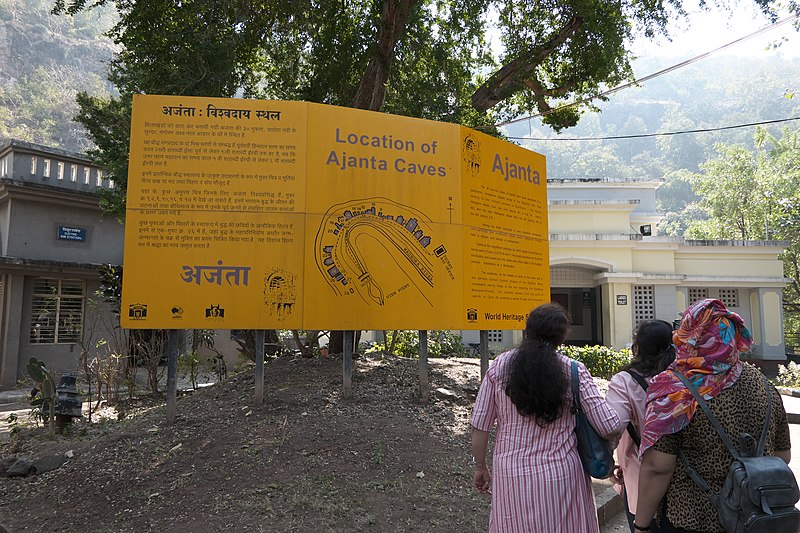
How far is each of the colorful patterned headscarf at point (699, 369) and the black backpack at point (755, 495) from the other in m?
0.17

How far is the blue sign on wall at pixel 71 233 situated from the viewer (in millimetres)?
14156

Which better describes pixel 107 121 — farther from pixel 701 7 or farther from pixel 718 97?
pixel 718 97

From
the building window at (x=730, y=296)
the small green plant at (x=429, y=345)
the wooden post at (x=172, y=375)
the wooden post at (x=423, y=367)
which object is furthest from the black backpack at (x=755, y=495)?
the building window at (x=730, y=296)

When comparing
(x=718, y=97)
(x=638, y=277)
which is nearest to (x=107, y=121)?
(x=638, y=277)

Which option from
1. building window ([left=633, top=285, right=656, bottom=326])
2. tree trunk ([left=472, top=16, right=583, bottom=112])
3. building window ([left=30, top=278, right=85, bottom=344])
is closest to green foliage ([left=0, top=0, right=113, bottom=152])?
building window ([left=30, top=278, right=85, bottom=344])

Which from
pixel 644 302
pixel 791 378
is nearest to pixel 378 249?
pixel 791 378

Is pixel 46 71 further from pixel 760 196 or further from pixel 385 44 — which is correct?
pixel 760 196

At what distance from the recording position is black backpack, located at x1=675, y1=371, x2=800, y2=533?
1944 millimetres

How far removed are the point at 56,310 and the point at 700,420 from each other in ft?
51.3

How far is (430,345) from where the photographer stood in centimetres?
1192

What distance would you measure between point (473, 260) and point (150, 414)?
3.97m

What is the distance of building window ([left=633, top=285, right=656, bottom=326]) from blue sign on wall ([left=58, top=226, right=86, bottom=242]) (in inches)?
668

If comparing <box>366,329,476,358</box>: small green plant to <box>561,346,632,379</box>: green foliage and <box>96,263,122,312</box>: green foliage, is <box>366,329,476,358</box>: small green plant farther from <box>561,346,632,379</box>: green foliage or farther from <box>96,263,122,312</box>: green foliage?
<box>96,263,122,312</box>: green foliage

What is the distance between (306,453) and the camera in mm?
4414
